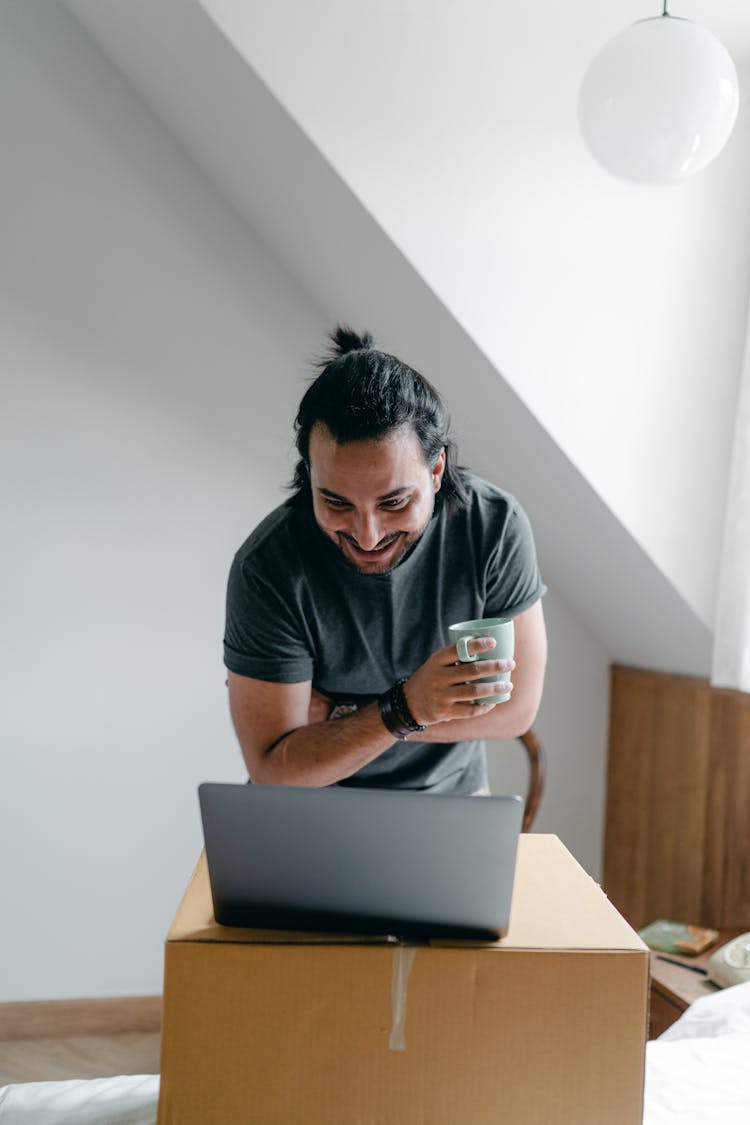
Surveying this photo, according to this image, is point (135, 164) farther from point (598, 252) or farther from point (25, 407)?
point (598, 252)

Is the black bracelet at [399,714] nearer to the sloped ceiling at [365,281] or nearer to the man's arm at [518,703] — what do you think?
the man's arm at [518,703]

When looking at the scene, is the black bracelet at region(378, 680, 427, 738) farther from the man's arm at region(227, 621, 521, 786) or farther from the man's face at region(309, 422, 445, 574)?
the man's face at region(309, 422, 445, 574)

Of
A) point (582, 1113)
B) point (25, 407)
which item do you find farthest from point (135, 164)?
point (582, 1113)

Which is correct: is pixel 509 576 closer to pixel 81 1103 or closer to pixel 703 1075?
pixel 703 1075

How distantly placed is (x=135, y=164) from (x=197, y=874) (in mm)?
2071

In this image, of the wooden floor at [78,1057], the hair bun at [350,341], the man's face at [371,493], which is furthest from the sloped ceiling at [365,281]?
the wooden floor at [78,1057]

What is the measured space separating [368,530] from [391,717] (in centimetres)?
24

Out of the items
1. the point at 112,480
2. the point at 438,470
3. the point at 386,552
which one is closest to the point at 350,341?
the point at 438,470

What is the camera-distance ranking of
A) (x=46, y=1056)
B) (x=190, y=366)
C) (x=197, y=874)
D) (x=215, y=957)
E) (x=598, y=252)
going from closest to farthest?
1. (x=215, y=957)
2. (x=197, y=874)
3. (x=598, y=252)
4. (x=46, y=1056)
5. (x=190, y=366)

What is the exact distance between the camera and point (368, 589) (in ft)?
4.61

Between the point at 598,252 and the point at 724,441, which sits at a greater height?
the point at 598,252

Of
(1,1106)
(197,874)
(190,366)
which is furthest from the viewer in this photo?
(190,366)

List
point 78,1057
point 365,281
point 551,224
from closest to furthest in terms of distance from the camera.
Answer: point 551,224 < point 365,281 < point 78,1057

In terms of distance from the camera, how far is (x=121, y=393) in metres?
2.51
